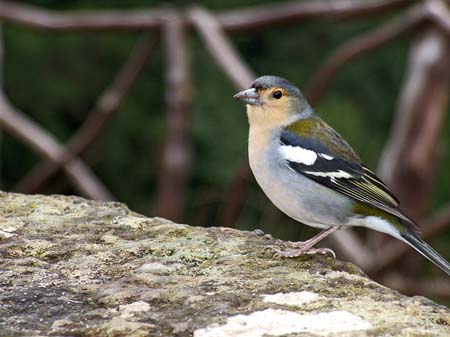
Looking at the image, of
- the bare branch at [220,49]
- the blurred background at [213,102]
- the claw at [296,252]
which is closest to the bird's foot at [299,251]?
the claw at [296,252]

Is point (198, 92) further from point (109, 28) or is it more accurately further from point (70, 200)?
point (70, 200)

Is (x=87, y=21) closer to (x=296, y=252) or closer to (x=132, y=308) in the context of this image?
(x=296, y=252)

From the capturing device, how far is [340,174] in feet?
13.9

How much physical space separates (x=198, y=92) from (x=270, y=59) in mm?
1255

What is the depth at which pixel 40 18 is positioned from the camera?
820 cm

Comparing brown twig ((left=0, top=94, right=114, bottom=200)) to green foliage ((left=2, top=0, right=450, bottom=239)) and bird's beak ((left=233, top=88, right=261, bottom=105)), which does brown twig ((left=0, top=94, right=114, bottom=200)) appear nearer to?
green foliage ((left=2, top=0, right=450, bottom=239))

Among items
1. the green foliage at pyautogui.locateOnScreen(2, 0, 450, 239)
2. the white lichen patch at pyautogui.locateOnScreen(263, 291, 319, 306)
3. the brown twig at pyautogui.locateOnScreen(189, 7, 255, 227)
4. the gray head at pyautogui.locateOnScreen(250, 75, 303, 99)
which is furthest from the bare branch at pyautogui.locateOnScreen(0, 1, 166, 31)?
the white lichen patch at pyautogui.locateOnScreen(263, 291, 319, 306)

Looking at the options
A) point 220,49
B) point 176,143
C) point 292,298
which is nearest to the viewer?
point 292,298

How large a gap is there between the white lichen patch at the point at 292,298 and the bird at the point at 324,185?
1007 mm

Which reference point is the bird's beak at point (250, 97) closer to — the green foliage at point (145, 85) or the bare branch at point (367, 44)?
the bare branch at point (367, 44)

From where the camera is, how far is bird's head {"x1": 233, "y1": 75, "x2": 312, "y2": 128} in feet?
14.9

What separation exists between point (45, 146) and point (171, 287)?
5.76 meters

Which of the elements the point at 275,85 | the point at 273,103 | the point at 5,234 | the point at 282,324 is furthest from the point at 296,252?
the point at 275,85

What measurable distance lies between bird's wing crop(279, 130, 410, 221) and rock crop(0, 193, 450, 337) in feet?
1.67
